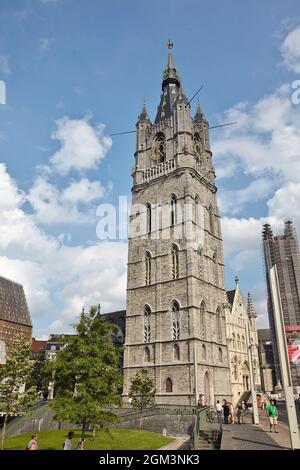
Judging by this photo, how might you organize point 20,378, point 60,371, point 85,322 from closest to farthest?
point 60,371 < point 85,322 < point 20,378

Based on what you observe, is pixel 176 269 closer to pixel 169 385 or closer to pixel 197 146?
pixel 169 385

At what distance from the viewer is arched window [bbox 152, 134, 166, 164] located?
5019 cm

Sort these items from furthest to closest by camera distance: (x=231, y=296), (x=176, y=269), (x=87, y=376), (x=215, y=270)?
(x=231, y=296) < (x=215, y=270) < (x=176, y=269) < (x=87, y=376)

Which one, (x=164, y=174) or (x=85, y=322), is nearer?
(x=85, y=322)

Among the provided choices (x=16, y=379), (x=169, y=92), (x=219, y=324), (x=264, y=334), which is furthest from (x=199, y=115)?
(x=264, y=334)

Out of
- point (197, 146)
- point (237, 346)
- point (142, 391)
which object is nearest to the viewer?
point (142, 391)

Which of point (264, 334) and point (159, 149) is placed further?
point (264, 334)

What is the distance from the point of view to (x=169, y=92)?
5634 centimetres

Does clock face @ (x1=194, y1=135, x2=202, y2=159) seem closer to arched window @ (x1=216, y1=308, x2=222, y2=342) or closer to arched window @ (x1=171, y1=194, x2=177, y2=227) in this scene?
arched window @ (x1=171, y1=194, x2=177, y2=227)

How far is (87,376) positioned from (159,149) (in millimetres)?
39046
